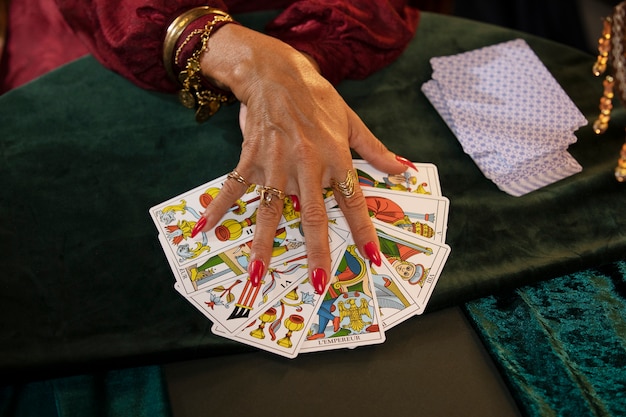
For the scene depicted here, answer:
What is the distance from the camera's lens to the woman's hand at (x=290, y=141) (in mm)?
1203

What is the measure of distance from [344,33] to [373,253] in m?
0.58

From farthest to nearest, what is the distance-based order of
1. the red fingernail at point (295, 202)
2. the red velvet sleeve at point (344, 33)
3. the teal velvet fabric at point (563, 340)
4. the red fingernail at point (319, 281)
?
the red velvet sleeve at point (344, 33) < the red fingernail at point (295, 202) < the red fingernail at point (319, 281) < the teal velvet fabric at point (563, 340)

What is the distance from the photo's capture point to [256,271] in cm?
116

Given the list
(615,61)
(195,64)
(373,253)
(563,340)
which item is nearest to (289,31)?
(195,64)

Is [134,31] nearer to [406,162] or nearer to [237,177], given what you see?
[237,177]

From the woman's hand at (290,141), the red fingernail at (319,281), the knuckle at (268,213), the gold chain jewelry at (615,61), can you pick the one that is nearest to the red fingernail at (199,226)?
the woman's hand at (290,141)

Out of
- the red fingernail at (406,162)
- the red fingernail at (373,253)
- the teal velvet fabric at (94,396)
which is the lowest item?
the teal velvet fabric at (94,396)

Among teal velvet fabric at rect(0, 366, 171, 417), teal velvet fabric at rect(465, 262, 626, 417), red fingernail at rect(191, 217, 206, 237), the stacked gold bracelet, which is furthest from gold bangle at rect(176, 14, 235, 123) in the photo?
teal velvet fabric at rect(465, 262, 626, 417)

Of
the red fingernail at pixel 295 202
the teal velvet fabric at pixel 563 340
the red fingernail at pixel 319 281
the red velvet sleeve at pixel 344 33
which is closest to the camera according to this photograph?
the teal velvet fabric at pixel 563 340

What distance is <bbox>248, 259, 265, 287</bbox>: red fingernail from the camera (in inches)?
45.8

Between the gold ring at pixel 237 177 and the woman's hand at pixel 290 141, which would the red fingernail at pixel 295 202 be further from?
the gold ring at pixel 237 177

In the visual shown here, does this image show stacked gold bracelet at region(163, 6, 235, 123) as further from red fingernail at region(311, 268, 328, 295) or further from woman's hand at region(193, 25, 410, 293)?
red fingernail at region(311, 268, 328, 295)

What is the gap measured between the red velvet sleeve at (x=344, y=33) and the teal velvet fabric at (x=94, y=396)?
779mm

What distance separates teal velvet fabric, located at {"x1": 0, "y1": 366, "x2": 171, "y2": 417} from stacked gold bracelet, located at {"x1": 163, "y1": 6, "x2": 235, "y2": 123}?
603 millimetres
